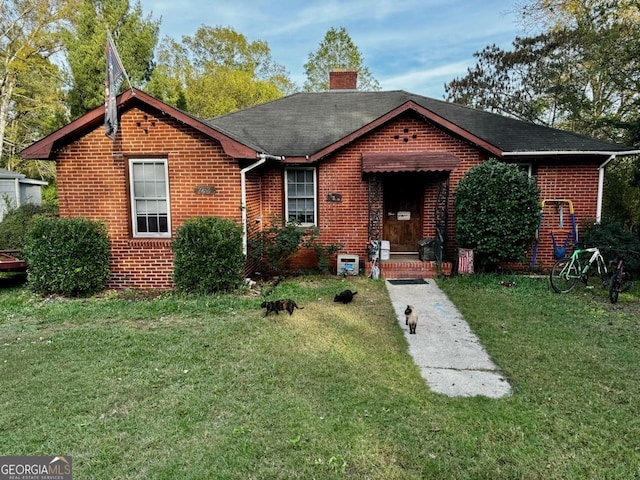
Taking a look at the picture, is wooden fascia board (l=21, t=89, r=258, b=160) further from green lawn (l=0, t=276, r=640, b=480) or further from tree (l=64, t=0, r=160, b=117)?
tree (l=64, t=0, r=160, b=117)

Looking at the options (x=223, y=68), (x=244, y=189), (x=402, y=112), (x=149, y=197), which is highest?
(x=223, y=68)

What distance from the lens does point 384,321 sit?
21.5 ft

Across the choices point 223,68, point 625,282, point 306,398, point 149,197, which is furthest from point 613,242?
point 223,68

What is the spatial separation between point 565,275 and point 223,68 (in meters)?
31.7

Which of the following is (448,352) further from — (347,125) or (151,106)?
(347,125)

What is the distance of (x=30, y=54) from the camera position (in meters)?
23.2

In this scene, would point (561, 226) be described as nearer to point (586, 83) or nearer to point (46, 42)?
point (586, 83)

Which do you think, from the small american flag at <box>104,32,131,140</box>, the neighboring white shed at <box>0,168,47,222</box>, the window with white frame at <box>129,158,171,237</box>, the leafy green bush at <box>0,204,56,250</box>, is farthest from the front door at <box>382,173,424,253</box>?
the neighboring white shed at <box>0,168,47,222</box>

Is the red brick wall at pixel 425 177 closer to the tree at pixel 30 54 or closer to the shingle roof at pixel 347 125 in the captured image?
the shingle roof at pixel 347 125

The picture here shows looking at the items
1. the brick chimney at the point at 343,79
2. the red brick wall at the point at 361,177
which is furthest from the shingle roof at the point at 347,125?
the brick chimney at the point at 343,79

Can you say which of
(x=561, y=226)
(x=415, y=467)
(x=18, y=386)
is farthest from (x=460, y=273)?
(x=18, y=386)

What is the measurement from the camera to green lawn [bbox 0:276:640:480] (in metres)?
3.14

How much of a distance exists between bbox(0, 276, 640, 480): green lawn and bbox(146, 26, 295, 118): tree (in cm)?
2514

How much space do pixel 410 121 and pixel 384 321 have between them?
565cm
